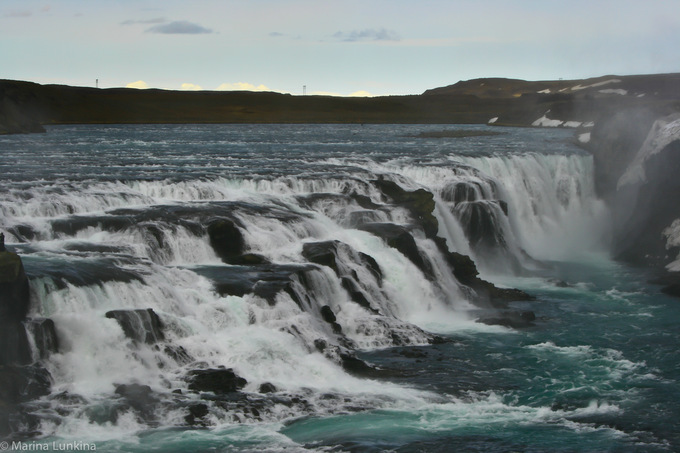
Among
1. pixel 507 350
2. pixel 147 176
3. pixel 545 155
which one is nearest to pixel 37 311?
pixel 507 350

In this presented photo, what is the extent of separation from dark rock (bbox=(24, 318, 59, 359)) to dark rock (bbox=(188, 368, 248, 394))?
12.4ft

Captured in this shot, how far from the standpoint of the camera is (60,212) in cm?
3691

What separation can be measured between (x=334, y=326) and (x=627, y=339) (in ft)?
34.0

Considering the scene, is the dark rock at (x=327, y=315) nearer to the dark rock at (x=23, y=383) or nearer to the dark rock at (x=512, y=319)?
the dark rock at (x=512, y=319)

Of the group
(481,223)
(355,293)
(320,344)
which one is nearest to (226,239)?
(355,293)

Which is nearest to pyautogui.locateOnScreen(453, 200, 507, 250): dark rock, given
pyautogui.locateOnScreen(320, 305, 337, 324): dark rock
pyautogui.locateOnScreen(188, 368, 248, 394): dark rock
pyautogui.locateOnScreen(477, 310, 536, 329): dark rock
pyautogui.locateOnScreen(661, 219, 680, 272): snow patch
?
pyautogui.locateOnScreen(661, 219, 680, 272): snow patch

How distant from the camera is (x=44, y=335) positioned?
24922 millimetres

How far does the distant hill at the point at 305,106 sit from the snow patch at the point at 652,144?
49832 millimetres

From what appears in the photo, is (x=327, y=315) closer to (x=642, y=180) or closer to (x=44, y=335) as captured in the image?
(x=44, y=335)

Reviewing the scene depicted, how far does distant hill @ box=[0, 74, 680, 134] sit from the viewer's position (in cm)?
11012

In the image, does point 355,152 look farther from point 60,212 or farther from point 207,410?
point 207,410

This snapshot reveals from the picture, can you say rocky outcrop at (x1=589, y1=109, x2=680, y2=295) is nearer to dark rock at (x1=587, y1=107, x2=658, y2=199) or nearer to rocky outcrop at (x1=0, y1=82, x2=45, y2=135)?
dark rock at (x1=587, y1=107, x2=658, y2=199)

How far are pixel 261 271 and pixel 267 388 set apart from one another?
7.86 m

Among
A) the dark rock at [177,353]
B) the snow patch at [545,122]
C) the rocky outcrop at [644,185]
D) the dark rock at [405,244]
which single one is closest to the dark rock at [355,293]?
the dark rock at [405,244]
